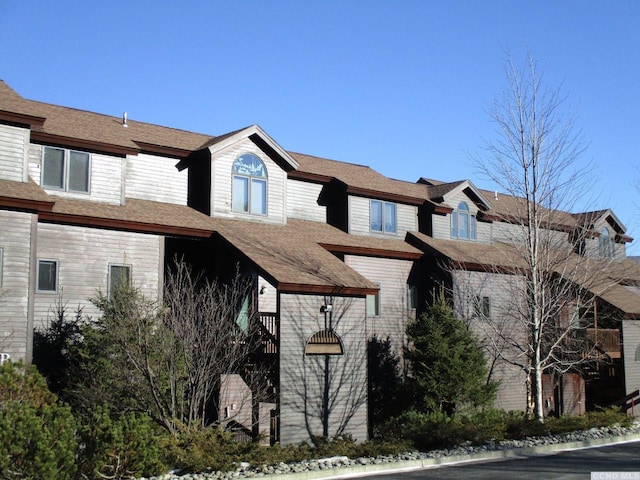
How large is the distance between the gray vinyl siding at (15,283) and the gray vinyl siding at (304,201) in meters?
10.8

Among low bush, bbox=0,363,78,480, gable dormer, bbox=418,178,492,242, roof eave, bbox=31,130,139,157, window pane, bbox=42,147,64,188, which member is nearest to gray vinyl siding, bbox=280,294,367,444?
roof eave, bbox=31,130,139,157

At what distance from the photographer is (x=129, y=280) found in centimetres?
1953

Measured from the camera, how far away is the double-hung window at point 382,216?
28.4 meters

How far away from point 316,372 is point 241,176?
7.41 metres

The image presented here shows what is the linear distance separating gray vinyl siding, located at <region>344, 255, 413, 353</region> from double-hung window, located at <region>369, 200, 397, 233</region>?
172cm

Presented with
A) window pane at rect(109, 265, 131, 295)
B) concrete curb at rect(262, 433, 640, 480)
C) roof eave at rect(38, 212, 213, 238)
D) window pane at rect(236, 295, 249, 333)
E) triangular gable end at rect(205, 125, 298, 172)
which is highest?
triangular gable end at rect(205, 125, 298, 172)

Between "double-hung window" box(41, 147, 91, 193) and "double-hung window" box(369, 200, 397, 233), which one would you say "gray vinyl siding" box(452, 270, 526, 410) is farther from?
"double-hung window" box(41, 147, 91, 193)

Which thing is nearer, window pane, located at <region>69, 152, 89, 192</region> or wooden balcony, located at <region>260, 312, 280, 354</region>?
wooden balcony, located at <region>260, 312, 280, 354</region>

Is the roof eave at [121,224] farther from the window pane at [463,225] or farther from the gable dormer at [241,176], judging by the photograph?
the window pane at [463,225]

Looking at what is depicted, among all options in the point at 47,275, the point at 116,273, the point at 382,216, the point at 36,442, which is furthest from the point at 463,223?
the point at 36,442

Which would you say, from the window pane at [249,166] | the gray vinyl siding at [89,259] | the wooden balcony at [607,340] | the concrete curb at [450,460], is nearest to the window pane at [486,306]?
the wooden balcony at [607,340]

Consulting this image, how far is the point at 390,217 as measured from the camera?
2900 cm

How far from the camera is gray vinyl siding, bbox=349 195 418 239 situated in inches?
1087

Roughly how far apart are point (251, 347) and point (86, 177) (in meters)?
6.87
